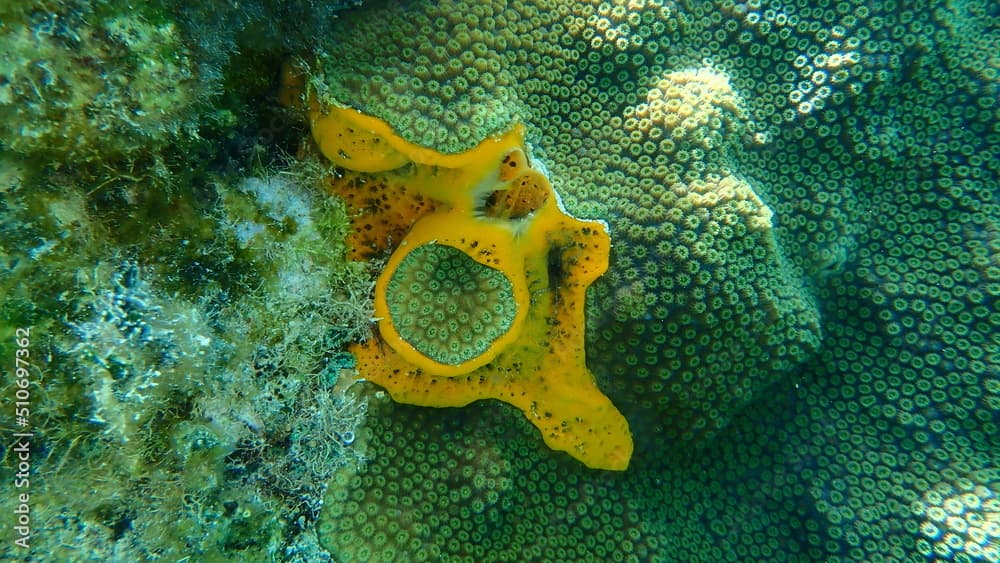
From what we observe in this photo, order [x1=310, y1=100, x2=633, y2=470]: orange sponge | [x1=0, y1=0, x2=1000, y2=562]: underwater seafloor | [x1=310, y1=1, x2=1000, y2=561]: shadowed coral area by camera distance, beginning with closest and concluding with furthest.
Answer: [x1=0, y1=0, x2=1000, y2=562]: underwater seafloor < [x1=310, y1=100, x2=633, y2=470]: orange sponge < [x1=310, y1=1, x2=1000, y2=561]: shadowed coral area

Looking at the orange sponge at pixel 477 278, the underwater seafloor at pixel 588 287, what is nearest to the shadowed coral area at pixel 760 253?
the underwater seafloor at pixel 588 287

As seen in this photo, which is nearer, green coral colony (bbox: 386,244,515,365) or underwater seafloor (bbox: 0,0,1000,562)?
underwater seafloor (bbox: 0,0,1000,562)

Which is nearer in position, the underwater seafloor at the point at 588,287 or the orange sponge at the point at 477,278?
the underwater seafloor at the point at 588,287

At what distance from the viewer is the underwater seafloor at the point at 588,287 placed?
10.5 ft

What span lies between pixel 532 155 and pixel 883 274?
310cm

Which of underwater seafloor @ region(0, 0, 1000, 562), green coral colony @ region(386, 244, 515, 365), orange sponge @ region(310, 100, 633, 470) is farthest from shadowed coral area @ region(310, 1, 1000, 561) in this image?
green coral colony @ region(386, 244, 515, 365)

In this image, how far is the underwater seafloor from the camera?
10.5ft

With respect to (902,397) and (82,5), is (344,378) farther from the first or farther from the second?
(902,397)

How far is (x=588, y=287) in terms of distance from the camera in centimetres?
408

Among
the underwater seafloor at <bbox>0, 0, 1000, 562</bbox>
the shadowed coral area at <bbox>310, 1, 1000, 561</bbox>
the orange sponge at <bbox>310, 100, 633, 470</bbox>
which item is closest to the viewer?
the underwater seafloor at <bbox>0, 0, 1000, 562</bbox>

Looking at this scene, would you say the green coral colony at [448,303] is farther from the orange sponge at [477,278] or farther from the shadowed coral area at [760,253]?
the shadowed coral area at [760,253]

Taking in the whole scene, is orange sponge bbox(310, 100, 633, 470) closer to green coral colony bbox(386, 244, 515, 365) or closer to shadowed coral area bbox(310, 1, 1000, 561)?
green coral colony bbox(386, 244, 515, 365)

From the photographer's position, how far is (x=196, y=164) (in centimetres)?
286

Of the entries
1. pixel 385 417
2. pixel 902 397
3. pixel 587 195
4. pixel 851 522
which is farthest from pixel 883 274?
pixel 385 417
